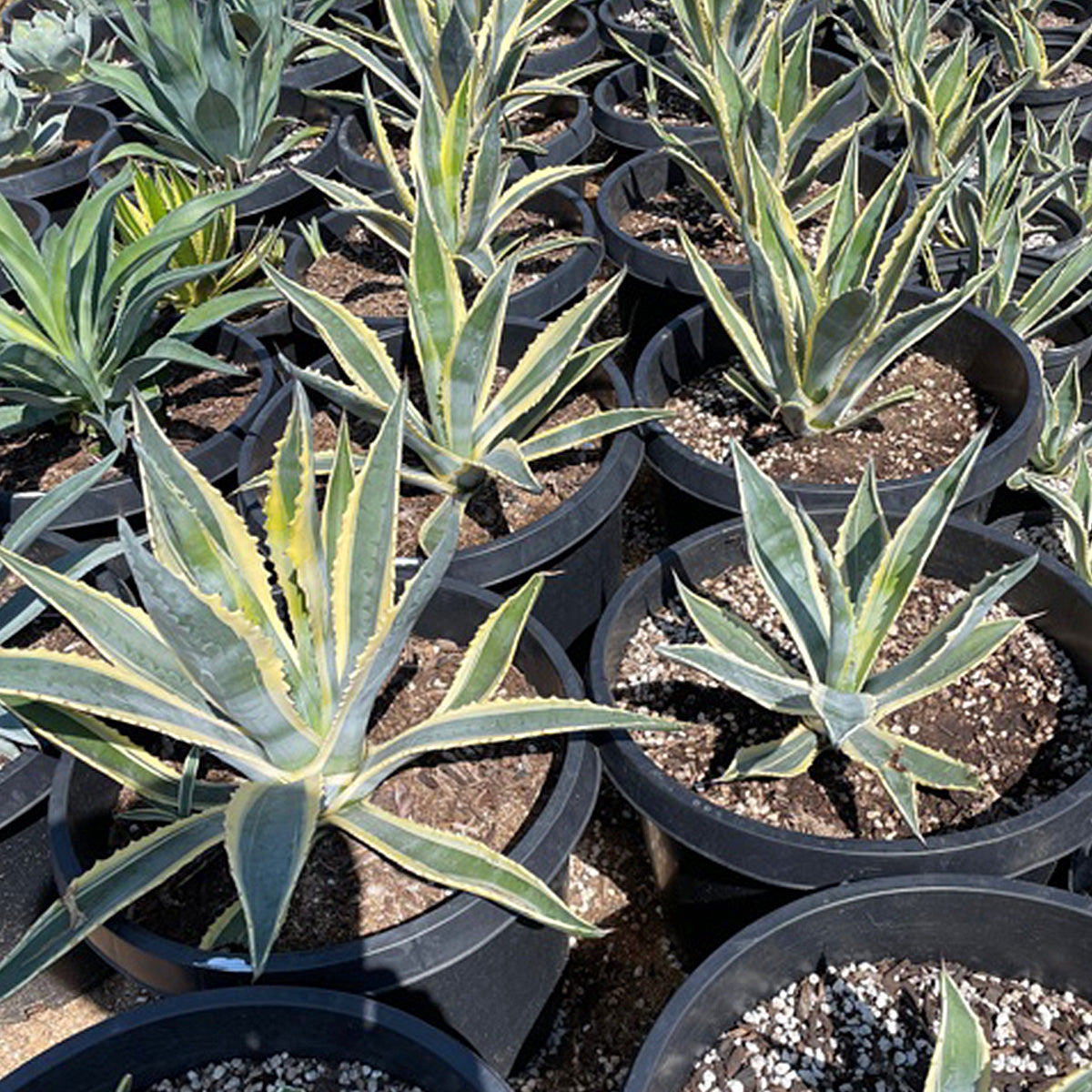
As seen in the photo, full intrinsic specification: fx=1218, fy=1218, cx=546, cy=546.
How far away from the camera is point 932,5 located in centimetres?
339

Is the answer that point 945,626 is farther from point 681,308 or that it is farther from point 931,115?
point 931,115

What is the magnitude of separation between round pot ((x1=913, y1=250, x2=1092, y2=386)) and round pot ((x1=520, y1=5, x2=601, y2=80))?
1230mm

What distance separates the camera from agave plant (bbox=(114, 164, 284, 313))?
2.40 meters

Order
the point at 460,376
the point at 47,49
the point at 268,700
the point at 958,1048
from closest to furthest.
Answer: the point at 958,1048, the point at 268,700, the point at 460,376, the point at 47,49

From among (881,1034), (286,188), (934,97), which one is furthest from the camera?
(286,188)

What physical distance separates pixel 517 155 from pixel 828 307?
1.21m

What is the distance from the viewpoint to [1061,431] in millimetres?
2129

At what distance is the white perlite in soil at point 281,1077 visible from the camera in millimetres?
1257

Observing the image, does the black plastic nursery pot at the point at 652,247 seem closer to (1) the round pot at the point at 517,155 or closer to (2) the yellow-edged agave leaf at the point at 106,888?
(1) the round pot at the point at 517,155

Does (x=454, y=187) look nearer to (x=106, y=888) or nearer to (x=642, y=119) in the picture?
(x=642, y=119)

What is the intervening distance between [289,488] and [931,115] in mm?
1839

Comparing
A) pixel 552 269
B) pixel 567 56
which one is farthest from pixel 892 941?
pixel 567 56

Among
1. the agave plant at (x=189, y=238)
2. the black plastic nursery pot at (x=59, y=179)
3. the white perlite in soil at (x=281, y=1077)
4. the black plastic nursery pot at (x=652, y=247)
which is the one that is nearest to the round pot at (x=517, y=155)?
the black plastic nursery pot at (x=652, y=247)

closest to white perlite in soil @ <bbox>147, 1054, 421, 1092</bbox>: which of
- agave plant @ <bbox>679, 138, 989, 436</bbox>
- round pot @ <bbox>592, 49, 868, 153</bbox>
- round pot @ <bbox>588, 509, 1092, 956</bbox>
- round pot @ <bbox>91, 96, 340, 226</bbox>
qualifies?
round pot @ <bbox>588, 509, 1092, 956</bbox>
